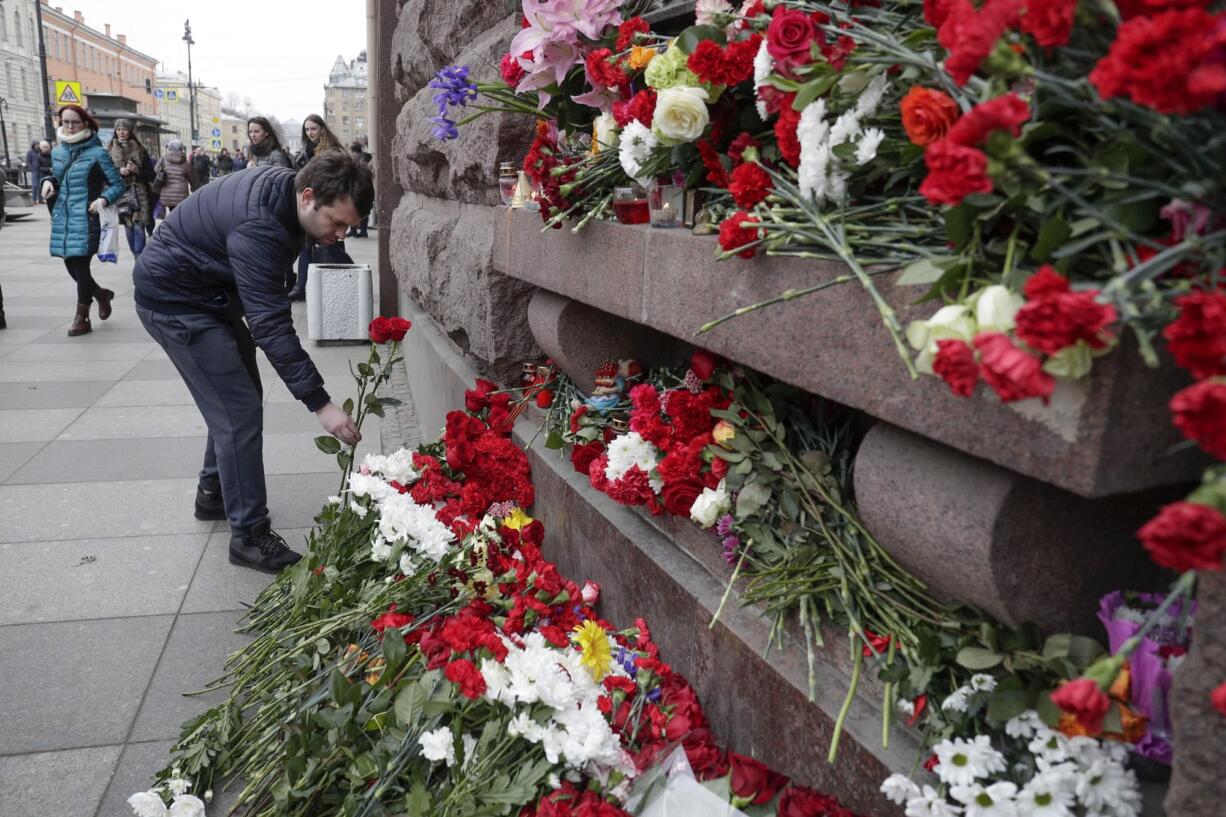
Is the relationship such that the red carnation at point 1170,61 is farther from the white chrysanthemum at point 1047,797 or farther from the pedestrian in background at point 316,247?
the pedestrian in background at point 316,247

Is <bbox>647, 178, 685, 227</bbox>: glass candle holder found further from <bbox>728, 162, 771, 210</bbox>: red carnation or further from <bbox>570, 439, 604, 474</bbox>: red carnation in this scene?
<bbox>570, 439, 604, 474</bbox>: red carnation

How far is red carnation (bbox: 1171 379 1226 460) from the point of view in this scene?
88 centimetres

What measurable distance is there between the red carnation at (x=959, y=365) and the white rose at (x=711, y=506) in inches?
44.2

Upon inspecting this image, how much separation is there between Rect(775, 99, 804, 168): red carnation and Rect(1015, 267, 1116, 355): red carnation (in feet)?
2.46

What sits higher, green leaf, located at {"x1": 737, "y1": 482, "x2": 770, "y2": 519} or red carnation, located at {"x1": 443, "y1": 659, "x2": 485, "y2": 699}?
green leaf, located at {"x1": 737, "y1": 482, "x2": 770, "y2": 519}

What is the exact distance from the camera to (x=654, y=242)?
2.30m

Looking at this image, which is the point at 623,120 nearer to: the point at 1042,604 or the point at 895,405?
the point at 895,405

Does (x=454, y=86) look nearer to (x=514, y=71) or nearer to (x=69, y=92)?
(x=514, y=71)

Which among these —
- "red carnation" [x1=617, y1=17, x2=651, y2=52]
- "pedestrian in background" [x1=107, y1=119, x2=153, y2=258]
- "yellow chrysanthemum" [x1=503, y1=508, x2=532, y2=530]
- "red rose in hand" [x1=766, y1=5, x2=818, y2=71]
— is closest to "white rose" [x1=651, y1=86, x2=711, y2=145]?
"red carnation" [x1=617, y1=17, x2=651, y2=52]

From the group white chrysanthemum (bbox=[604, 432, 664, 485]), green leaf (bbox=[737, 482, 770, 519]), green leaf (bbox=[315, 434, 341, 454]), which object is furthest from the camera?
green leaf (bbox=[315, 434, 341, 454])

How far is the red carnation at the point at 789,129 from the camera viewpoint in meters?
1.70

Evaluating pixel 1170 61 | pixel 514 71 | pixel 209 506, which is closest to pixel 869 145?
pixel 1170 61

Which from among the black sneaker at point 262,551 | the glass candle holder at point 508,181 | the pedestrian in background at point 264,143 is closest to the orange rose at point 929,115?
the glass candle holder at point 508,181

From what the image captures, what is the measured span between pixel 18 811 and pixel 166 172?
12.5 m
